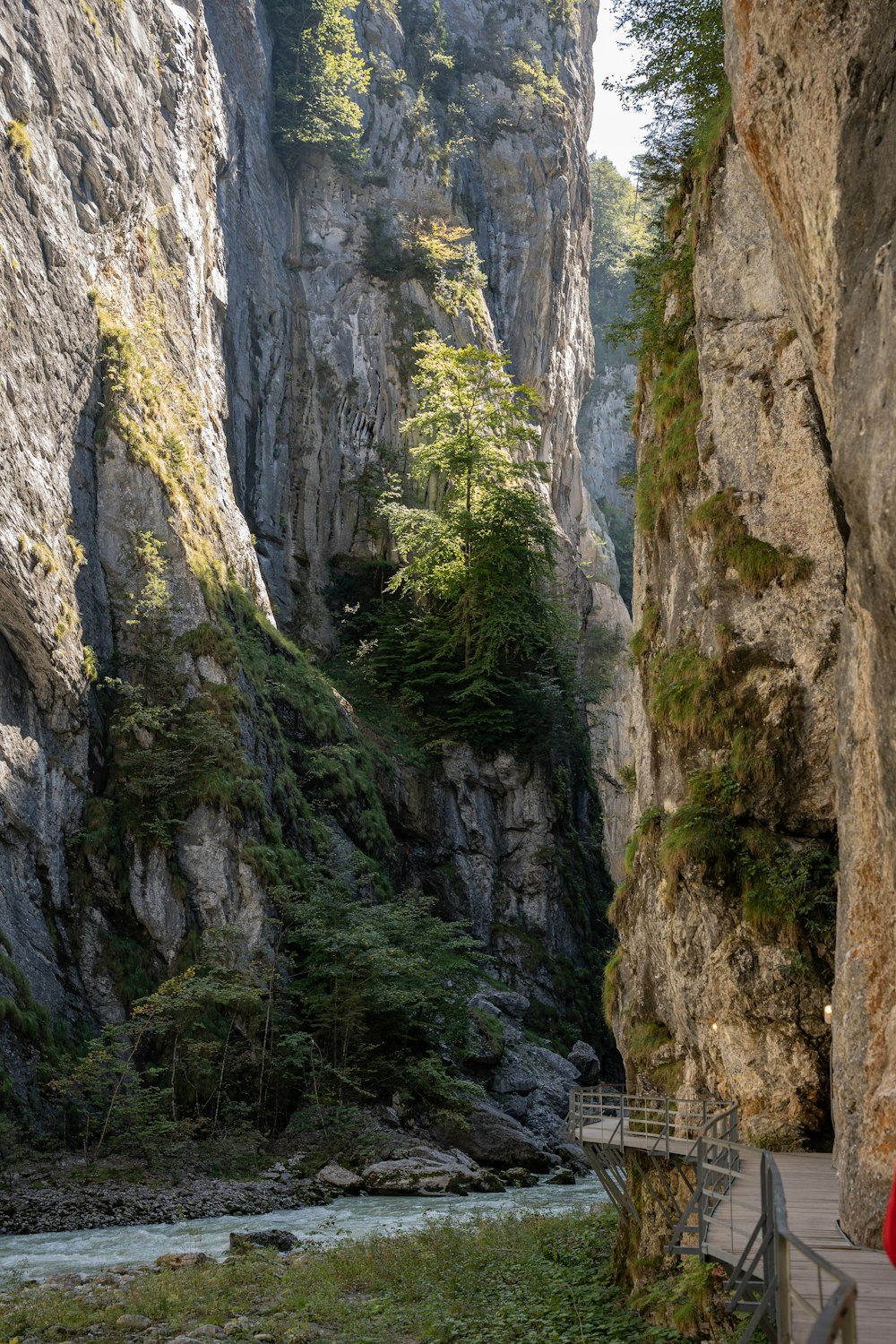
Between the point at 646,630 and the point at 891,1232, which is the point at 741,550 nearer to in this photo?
the point at 646,630

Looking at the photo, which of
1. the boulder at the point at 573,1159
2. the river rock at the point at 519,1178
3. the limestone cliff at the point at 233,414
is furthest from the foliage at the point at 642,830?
the boulder at the point at 573,1159

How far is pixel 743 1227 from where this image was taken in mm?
8000

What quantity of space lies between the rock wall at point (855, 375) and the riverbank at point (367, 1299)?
14.0 ft

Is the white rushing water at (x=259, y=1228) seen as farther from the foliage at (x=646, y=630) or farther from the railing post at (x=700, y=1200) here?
the foliage at (x=646, y=630)

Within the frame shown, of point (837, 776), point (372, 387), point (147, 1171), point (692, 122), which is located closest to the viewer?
point (837, 776)

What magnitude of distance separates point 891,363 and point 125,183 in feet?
89.0

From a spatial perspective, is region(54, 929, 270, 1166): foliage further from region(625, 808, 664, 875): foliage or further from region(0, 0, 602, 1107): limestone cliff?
region(625, 808, 664, 875): foliage

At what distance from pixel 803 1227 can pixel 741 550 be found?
8776 mm

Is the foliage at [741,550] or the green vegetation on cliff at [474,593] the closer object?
the foliage at [741,550]

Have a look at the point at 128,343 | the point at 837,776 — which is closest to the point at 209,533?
the point at 128,343

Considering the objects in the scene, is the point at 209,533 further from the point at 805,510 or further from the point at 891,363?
the point at 891,363

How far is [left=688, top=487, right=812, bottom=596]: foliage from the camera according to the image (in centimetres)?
1395

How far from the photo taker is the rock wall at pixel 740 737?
1262 centimetres

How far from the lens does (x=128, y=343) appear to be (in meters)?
27.5
